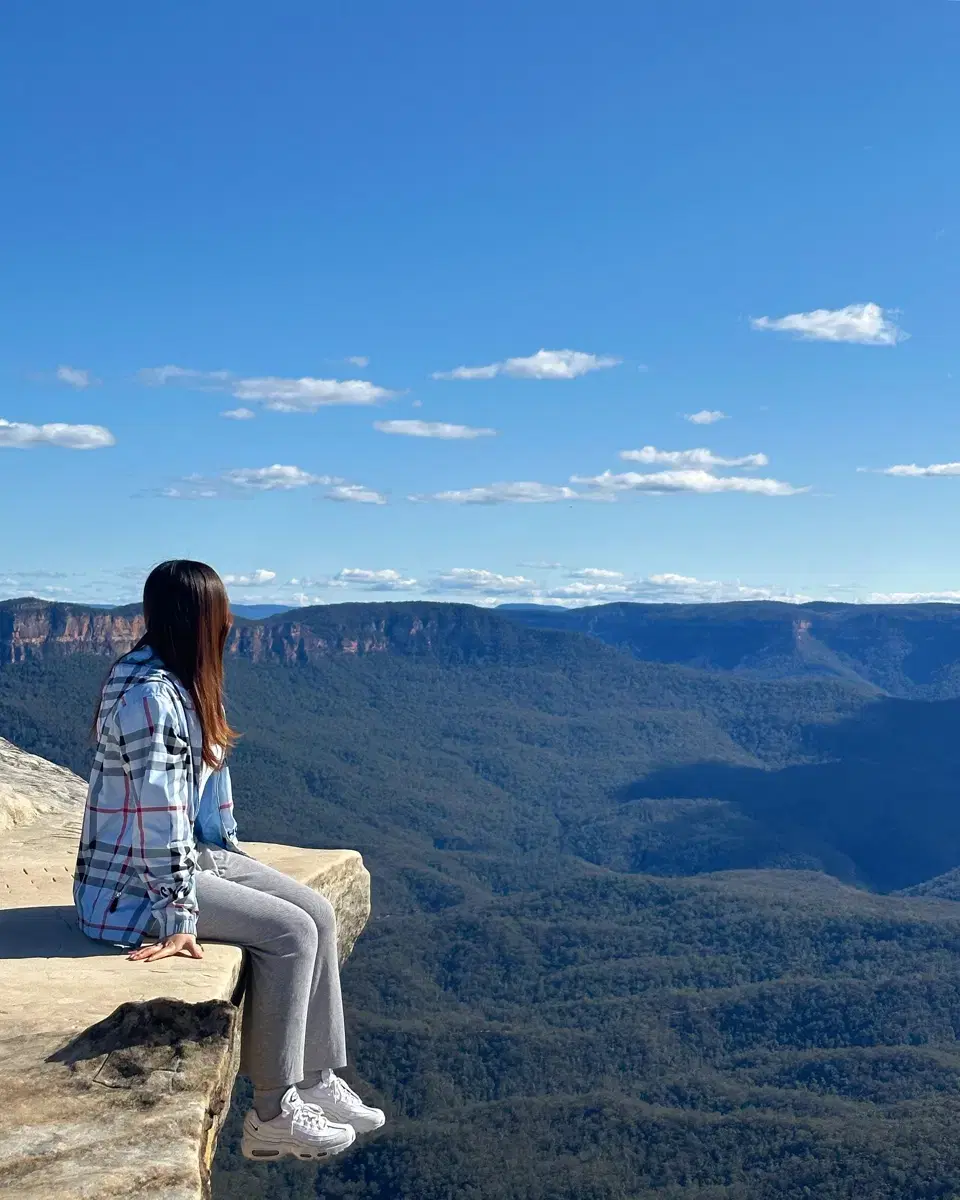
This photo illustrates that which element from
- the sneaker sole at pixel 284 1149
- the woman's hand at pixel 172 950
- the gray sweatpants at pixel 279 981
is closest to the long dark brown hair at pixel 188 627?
the gray sweatpants at pixel 279 981

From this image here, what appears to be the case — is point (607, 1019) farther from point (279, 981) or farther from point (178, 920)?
point (178, 920)

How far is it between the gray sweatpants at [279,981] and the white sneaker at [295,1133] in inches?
5.6

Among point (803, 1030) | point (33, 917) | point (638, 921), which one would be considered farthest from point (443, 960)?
point (33, 917)

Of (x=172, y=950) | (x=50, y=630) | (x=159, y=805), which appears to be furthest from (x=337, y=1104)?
(x=50, y=630)

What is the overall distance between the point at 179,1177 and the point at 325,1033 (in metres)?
1.79

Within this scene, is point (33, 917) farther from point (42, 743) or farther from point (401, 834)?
point (401, 834)

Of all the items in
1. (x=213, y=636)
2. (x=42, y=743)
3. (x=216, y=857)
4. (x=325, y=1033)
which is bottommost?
(x=42, y=743)

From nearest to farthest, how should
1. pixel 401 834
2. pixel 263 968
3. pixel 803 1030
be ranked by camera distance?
pixel 263 968
pixel 803 1030
pixel 401 834

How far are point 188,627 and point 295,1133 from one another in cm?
255

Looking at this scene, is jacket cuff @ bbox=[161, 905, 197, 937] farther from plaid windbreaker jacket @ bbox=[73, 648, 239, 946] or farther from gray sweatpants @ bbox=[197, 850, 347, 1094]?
gray sweatpants @ bbox=[197, 850, 347, 1094]

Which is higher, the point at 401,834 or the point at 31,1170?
the point at 31,1170

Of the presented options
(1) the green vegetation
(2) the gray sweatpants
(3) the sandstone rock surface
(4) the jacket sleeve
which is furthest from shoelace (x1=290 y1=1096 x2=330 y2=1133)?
(1) the green vegetation

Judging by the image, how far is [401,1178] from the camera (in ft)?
255

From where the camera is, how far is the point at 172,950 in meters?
5.82
